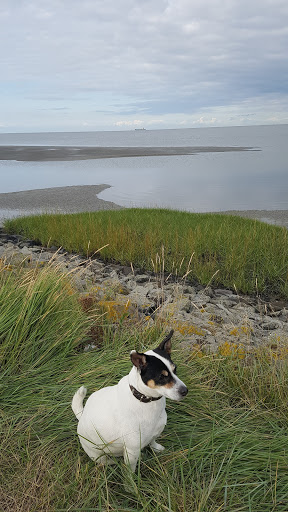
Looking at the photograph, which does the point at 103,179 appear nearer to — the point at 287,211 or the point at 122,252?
the point at 287,211

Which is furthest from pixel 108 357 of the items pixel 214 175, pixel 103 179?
pixel 214 175

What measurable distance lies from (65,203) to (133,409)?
21.4m

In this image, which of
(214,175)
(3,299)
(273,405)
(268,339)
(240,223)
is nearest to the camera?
(273,405)

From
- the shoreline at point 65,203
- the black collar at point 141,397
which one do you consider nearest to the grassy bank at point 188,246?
the black collar at point 141,397

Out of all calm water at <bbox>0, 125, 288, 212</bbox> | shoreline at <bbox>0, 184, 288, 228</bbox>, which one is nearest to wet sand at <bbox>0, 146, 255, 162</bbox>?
calm water at <bbox>0, 125, 288, 212</bbox>

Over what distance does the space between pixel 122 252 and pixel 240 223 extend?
4601 mm

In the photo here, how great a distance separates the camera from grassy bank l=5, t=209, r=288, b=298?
29.1ft

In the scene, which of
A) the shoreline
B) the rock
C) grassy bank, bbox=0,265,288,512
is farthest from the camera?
the shoreline

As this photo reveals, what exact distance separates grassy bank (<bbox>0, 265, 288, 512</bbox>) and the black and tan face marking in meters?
0.70

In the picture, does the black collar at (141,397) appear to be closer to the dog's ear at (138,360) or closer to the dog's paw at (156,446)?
the dog's ear at (138,360)

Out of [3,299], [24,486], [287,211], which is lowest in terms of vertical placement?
[287,211]

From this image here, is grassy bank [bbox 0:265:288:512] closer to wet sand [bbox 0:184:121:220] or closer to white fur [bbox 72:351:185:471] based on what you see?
white fur [bbox 72:351:185:471]

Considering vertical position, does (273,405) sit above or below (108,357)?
below

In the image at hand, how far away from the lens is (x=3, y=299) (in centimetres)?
462
